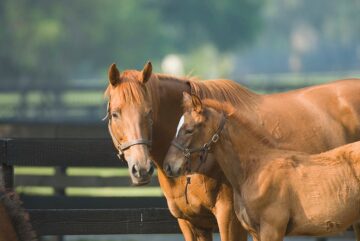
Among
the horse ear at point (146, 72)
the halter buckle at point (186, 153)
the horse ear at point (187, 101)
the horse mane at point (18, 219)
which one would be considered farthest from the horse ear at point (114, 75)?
the horse mane at point (18, 219)

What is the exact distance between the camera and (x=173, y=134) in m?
7.32

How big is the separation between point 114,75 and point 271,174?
52.6 inches

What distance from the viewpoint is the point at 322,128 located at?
7746mm

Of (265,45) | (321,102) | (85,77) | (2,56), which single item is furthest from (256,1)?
(321,102)

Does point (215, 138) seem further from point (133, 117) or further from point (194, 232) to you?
point (194, 232)

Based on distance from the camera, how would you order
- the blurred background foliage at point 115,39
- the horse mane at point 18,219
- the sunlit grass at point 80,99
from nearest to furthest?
the horse mane at point 18,219 < the sunlit grass at point 80,99 < the blurred background foliage at point 115,39

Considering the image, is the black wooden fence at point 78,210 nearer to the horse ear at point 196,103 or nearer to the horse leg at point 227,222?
the horse leg at point 227,222

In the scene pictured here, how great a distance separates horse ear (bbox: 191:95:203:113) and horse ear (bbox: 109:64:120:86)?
1.96 feet

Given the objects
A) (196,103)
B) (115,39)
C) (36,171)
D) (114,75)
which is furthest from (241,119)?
(115,39)

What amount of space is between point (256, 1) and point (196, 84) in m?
60.0

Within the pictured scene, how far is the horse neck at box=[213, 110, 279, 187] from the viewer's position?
6859 mm

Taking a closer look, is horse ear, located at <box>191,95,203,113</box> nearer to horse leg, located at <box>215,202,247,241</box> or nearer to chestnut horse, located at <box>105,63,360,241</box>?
chestnut horse, located at <box>105,63,360,241</box>

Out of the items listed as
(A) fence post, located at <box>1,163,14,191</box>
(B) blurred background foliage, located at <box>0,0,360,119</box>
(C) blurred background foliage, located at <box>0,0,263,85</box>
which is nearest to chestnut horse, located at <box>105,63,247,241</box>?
(A) fence post, located at <box>1,163,14,191</box>

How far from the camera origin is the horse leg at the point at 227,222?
7000 mm
